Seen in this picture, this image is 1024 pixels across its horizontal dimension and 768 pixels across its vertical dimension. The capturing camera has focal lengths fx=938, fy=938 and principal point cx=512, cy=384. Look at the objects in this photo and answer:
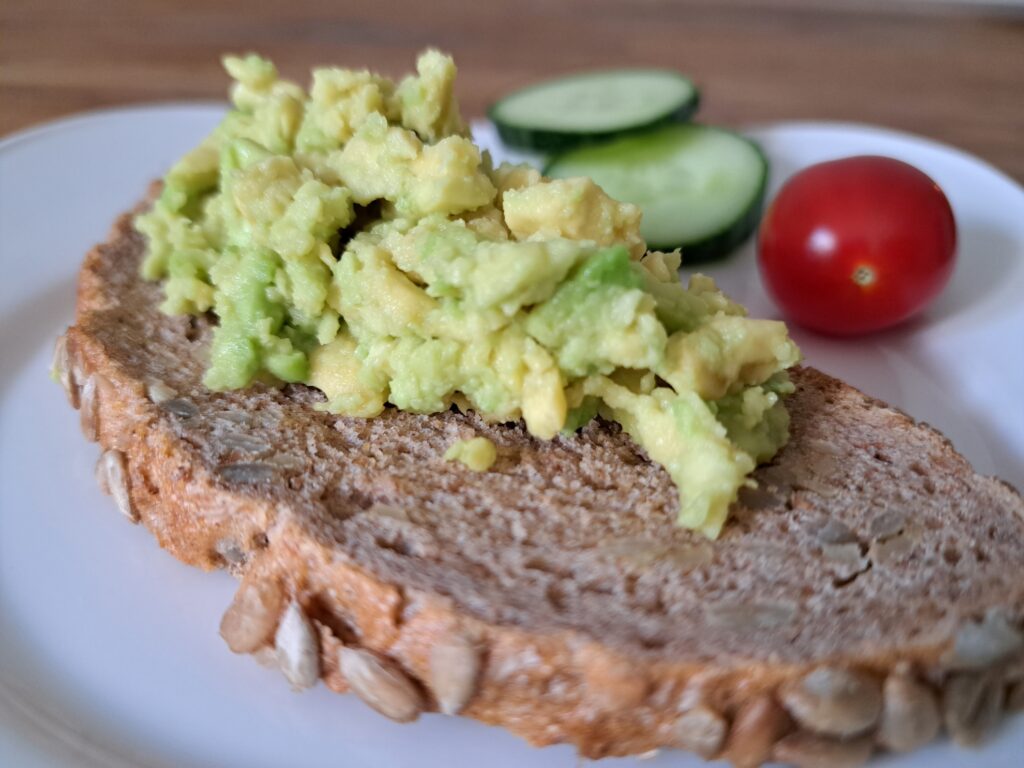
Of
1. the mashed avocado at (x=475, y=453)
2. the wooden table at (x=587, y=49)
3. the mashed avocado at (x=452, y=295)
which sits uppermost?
the mashed avocado at (x=452, y=295)

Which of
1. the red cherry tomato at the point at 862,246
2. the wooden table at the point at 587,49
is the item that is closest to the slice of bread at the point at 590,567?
the red cherry tomato at the point at 862,246

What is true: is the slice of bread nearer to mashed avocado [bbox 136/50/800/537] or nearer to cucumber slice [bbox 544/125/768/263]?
mashed avocado [bbox 136/50/800/537]

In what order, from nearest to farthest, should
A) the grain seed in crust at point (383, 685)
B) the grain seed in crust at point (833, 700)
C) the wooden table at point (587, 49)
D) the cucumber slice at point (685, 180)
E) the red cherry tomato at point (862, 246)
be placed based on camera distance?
the grain seed in crust at point (833, 700), the grain seed in crust at point (383, 685), the red cherry tomato at point (862, 246), the cucumber slice at point (685, 180), the wooden table at point (587, 49)

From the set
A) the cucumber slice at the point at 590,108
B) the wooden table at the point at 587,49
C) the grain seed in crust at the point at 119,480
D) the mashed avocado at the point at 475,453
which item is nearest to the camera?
the mashed avocado at the point at 475,453

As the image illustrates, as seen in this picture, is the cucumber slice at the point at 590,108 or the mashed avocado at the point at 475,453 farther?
the cucumber slice at the point at 590,108

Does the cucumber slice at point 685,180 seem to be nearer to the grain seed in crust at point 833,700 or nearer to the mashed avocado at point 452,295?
the mashed avocado at point 452,295

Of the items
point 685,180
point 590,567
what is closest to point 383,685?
point 590,567

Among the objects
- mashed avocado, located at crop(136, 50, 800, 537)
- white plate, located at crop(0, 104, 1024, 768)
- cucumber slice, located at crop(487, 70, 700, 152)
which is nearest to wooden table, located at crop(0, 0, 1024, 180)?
cucumber slice, located at crop(487, 70, 700, 152)

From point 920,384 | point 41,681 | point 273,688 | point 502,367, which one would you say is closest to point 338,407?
point 502,367

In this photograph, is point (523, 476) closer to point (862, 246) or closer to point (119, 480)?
point (119, 480)
